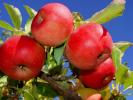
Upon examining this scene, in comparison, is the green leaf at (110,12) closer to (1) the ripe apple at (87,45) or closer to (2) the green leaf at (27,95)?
(1) the ripe apple at (87,45)

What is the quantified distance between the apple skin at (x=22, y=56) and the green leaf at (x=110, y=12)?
301 millimetres

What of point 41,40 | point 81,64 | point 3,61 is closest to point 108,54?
point 81,64

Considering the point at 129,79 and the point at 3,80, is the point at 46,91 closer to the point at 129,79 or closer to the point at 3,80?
the point at 3,80

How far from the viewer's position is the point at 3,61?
65.9 inches

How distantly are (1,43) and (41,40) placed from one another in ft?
1.07

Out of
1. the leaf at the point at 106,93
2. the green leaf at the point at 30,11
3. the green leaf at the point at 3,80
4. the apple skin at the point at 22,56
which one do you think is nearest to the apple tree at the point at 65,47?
the apple skin at the point at 22,56

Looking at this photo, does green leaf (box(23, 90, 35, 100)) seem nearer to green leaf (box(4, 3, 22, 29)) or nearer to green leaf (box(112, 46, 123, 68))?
green leaf (box(4, 3, 22, 29))

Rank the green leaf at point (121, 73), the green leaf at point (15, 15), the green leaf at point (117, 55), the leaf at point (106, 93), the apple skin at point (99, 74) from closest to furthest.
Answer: the green leaf at point (117, 55)
the green leaf at point (121, 73)
the apple skin at point (99, 74)
the green leaf at point (15, 15)
the leaf at point (106, 93)

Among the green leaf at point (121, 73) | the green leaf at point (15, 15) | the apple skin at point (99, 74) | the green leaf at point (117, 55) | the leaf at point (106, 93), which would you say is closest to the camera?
the green leaf at point (117, 55)

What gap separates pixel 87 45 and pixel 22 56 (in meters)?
0.29

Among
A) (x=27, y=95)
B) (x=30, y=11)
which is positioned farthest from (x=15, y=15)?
(x=27, y=95)

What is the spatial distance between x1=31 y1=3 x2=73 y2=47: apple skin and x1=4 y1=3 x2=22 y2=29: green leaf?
30 centimetres

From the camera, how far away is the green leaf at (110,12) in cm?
173

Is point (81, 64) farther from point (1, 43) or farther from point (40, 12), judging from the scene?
point (1, 43)
